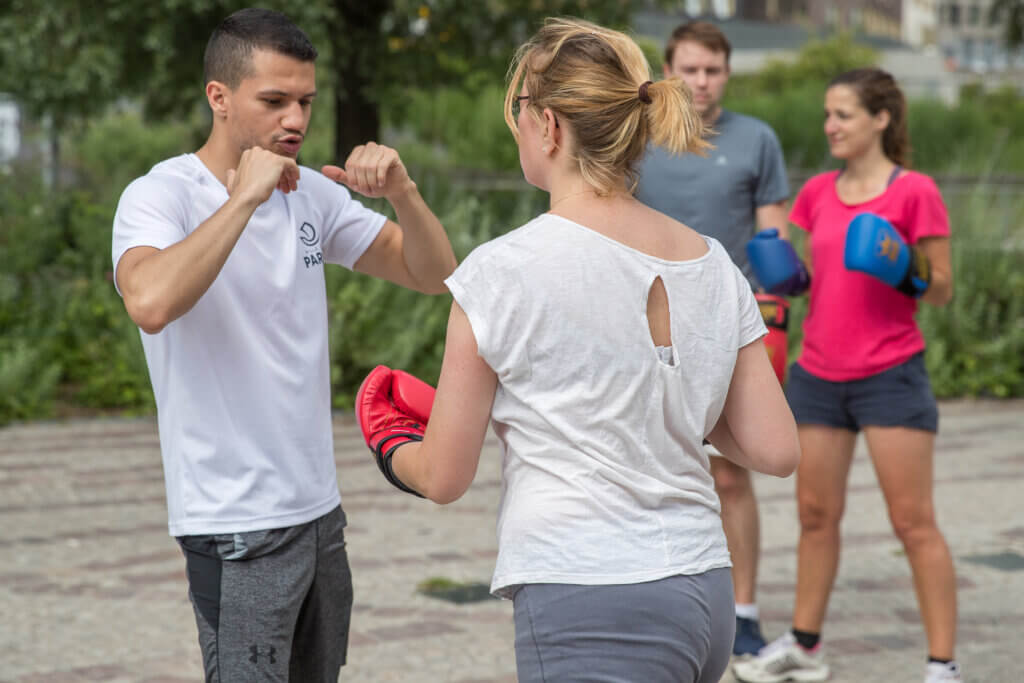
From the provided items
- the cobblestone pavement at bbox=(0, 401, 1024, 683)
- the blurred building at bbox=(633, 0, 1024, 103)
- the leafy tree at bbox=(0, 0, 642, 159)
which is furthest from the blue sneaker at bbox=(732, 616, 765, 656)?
the blurred building at bbox=(633, 0, 1024, 103)

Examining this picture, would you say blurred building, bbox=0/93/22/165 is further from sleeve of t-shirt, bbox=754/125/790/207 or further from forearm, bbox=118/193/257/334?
forearm, bbox=118/193/257/334

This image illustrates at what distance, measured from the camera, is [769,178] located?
4348 mm

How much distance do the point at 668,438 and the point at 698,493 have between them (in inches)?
4.3

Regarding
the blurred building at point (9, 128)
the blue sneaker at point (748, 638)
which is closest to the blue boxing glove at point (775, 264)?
the blue sneaker at point (748, 638)

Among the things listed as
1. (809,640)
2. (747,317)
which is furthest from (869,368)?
(747,317)

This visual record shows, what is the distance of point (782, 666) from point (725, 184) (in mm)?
1559

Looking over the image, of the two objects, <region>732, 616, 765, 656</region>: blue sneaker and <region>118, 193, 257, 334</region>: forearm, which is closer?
<region>118, 193, 257, 334</region>: forearm

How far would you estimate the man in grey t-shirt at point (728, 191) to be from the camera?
4238 mm

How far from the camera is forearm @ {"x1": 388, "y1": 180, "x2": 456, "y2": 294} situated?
278 centimetres

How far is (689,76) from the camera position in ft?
14.1

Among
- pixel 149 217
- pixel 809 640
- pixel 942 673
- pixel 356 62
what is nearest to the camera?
pixel 149 217

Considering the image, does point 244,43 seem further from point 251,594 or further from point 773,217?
point 773,217

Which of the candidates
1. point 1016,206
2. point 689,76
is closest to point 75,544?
point 689,76

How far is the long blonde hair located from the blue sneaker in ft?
8.42
